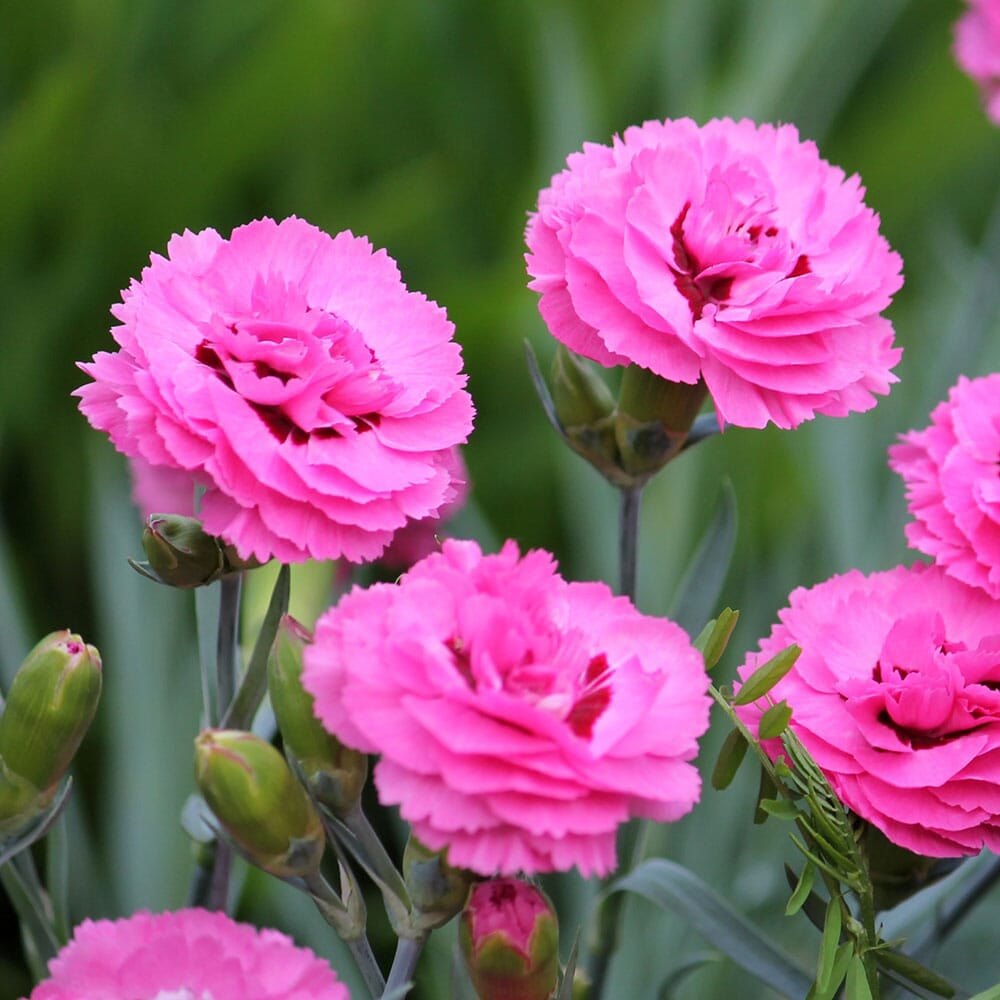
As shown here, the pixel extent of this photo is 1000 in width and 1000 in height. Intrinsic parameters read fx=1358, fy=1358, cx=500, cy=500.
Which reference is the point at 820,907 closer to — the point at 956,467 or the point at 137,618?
the point at 956,467

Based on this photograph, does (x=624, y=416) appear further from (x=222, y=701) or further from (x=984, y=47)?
(x=984, y=47)

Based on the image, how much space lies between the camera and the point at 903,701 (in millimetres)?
357

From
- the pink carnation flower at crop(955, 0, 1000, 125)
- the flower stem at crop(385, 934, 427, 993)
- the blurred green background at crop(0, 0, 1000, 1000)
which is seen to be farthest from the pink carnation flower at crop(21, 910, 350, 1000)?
the pink carnation flower at crop(955, 0, 1000, 125)

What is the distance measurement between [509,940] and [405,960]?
5 centimetres

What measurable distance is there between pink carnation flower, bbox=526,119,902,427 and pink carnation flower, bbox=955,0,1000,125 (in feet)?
1.42

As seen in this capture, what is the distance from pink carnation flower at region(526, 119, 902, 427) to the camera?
39cm

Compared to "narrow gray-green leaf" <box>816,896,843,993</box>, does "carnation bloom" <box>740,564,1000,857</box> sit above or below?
above

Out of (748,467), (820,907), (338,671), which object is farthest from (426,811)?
(748,467)

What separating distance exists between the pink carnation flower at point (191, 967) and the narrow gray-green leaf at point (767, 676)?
122mm

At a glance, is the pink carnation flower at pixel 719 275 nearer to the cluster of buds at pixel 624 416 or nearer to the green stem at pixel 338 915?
the cluster of buds at pixel 624 416

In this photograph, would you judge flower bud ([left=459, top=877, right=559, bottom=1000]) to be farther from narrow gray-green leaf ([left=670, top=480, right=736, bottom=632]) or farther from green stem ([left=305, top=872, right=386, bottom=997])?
narrow gray-green leaf ([left=670, top=480, right=736, bottom=632])

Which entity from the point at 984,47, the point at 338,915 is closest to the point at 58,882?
the point at 338,915

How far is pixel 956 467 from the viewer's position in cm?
41

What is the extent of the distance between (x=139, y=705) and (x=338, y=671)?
0.39 metres
